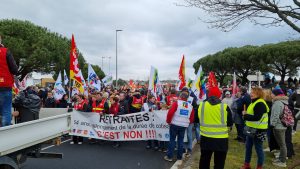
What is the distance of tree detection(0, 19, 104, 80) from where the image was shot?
34.7 meters

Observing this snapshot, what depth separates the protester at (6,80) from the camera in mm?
5084

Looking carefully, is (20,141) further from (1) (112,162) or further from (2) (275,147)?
(2) (275,147)

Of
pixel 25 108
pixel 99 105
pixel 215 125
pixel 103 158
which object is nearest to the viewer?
pixel 215 125

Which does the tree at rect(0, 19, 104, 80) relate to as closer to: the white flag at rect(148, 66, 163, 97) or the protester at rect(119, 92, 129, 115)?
the protester at rect(119, 92, 129, 115)

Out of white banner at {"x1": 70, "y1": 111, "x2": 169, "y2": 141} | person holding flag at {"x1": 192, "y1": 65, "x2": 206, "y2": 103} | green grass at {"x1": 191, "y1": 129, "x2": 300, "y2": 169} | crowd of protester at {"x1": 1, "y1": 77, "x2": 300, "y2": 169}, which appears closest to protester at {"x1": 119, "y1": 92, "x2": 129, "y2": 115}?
crowd of protester at {"x1": 1, "y1": 77, "x2": 300, "y2": 169}

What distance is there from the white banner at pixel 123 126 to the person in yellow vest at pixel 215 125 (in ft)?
12.2

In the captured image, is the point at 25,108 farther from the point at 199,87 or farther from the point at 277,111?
the point at 199,87

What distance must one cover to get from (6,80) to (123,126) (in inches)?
197

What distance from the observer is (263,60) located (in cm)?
4666

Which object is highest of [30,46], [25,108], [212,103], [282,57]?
[30,46]

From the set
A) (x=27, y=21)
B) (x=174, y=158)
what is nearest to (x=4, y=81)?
(x=174, y=158)

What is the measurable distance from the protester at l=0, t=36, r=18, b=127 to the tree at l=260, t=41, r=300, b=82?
43.0 metres

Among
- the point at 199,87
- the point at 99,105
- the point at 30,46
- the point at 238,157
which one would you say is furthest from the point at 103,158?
the point at 30,46

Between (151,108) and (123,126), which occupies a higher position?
(151,108)
